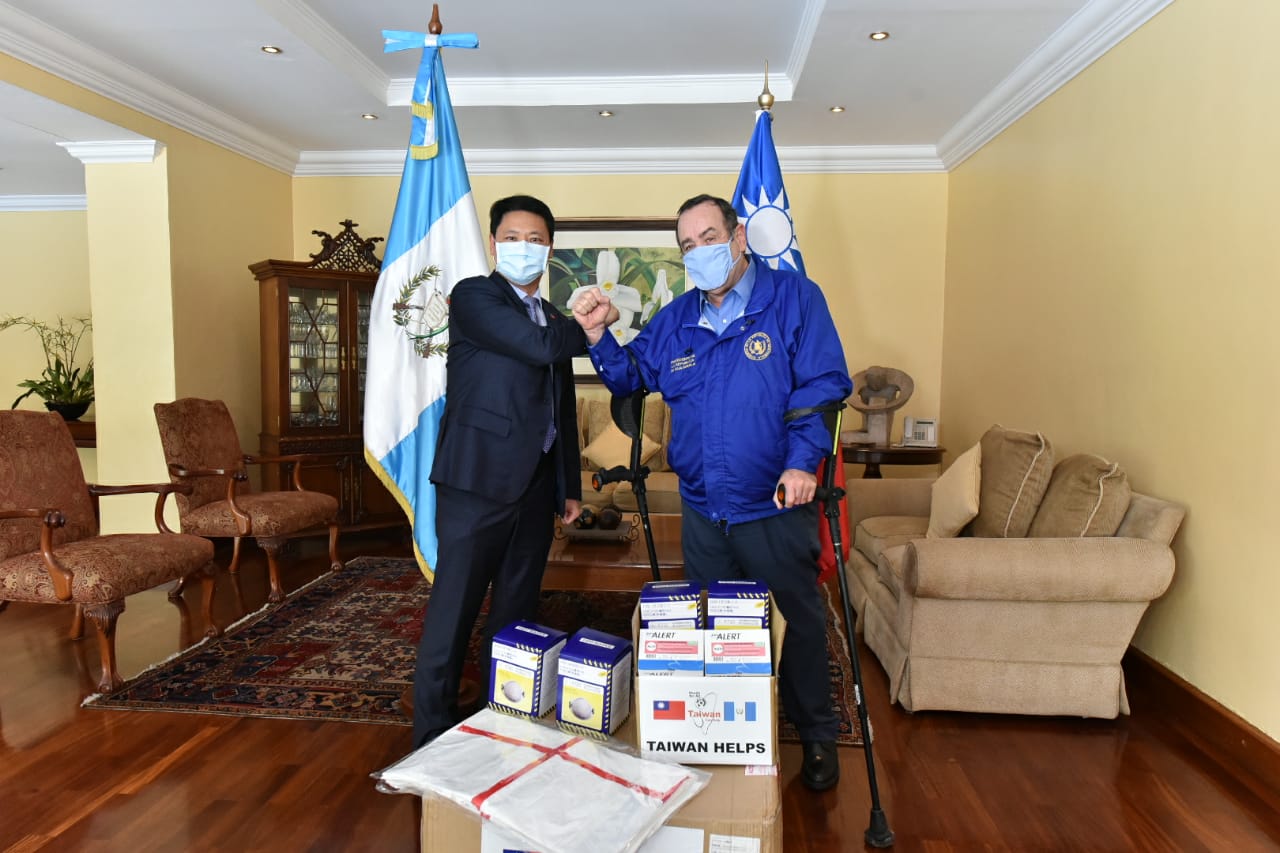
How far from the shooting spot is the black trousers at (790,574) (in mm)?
2027

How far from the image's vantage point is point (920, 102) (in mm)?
4305

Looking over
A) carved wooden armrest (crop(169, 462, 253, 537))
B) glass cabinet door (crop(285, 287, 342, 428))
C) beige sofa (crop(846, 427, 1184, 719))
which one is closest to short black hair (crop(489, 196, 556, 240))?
beige sofa (crop(846, 427, 1184, 719))

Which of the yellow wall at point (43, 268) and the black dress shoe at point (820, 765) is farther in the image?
the yellow wall at point (43, 268)

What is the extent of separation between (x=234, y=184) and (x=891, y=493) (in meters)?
4.45

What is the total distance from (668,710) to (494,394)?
92 centimetres

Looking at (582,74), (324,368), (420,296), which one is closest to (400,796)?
(420,296)

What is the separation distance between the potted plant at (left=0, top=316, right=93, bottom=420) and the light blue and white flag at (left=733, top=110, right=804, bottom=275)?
555cm

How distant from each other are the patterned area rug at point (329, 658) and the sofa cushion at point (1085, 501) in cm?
94

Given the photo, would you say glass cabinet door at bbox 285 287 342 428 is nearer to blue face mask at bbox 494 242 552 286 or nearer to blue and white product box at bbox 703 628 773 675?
blue face mask at bbox 494 242 552 286

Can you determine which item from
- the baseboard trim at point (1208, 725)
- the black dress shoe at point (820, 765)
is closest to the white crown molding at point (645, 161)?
the baseboard trim at point (1208, 725)

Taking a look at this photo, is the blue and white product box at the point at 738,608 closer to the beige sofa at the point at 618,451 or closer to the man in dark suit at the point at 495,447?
the man in dark suit at the point at 495,447

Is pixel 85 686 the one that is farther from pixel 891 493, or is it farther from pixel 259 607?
pixel 891 493

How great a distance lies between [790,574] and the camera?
204 centimetres

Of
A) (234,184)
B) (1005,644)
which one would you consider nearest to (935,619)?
(1005,644)
